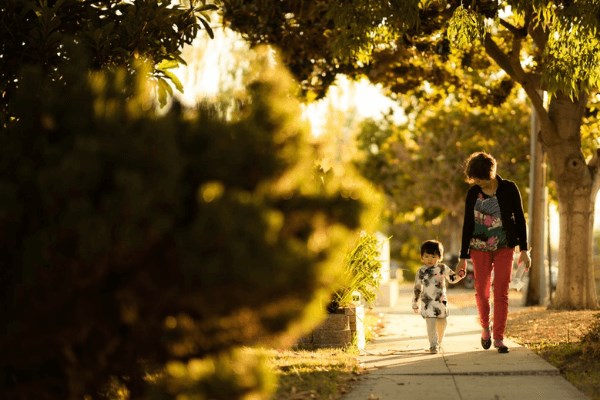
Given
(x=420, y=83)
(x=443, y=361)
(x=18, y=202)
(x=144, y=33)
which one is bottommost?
(x=443, y=361)

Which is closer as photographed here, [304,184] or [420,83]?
[304,184]

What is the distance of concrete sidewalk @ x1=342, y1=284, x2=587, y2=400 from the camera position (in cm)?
716

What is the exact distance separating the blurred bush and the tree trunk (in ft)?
38.8

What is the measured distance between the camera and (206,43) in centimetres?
2203

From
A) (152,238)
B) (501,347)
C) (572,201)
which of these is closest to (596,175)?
(572,201)

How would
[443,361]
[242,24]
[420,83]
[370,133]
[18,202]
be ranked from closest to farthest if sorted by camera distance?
1. [18,202]
2. [443,361]
3. [242,24]
4. [420,83]
5. [370,133]

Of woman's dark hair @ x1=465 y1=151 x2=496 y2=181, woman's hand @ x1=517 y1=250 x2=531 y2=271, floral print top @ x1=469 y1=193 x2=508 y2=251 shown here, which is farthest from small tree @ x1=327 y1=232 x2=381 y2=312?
woman's hand @ x1=517 y1=250 x2=531 y2=271

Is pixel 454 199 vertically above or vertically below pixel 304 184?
above

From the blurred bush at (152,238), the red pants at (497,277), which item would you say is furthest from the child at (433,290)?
the blurred bush at (152,238)

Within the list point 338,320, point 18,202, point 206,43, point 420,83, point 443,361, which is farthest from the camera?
point 206,43

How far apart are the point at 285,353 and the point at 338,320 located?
95 centimetres

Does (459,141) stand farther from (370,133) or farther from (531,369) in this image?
(531,369)

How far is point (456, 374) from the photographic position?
8.19 metres

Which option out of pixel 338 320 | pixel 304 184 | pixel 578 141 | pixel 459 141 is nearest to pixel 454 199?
pixel 459 141
